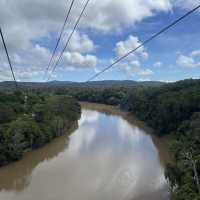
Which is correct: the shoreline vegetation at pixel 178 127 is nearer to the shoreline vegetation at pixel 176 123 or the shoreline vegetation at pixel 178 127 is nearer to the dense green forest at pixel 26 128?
the shoreline vegetation at pixel 176 123

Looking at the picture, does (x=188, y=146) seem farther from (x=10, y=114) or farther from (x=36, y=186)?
(x=10, y=114)

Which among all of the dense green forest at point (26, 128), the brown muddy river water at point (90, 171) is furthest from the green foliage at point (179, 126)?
the dense green forest at point (26, 128)

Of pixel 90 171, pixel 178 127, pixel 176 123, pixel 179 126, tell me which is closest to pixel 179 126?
pixel 179 126

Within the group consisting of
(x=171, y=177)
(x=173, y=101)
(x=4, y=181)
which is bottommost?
(x=4, y=181)

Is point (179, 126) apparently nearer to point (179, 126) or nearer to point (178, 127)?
point (179, 126)

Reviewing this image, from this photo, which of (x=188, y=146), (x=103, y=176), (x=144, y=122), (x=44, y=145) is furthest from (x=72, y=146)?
(x=144, y=122)

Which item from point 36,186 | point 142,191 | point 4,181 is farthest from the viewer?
point 4,181
